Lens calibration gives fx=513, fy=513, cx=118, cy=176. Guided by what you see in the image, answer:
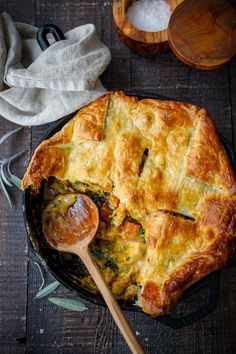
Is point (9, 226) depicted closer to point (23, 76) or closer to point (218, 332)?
point (23, 76)

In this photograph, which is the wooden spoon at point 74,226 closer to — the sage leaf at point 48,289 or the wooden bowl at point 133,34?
the sage leaf at point 48,289

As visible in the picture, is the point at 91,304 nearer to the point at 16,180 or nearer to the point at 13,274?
the point at 13,274

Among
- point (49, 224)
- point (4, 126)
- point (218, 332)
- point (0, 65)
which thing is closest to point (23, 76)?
point (0, 65)

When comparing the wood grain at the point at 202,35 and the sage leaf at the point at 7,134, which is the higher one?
the wood grain at the point at 202,35

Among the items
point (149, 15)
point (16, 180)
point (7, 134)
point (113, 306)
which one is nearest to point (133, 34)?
point (149, 15)

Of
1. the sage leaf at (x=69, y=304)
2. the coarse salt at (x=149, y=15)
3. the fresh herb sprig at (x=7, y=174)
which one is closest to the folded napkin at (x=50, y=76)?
the fresh herb sprig at (x=7, y=174)

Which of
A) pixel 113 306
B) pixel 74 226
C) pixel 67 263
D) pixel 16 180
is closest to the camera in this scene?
pixel 113 306
